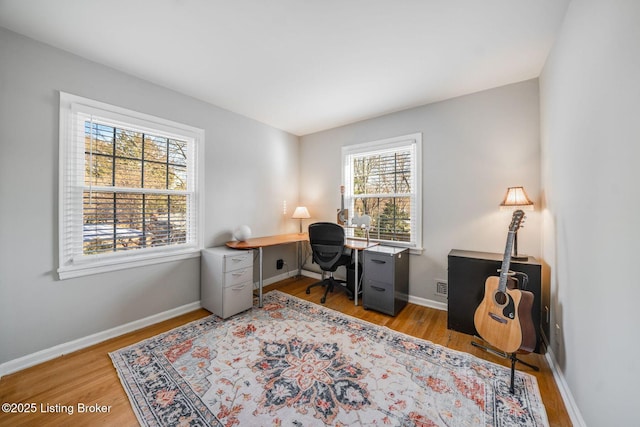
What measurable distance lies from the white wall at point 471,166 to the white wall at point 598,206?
1.92 feet

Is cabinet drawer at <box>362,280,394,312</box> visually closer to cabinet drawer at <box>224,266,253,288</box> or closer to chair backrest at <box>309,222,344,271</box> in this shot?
chair backrest at <box>309,222,344,271</box>

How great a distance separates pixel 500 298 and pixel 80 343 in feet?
11.2

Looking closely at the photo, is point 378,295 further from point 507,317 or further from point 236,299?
point 236,299

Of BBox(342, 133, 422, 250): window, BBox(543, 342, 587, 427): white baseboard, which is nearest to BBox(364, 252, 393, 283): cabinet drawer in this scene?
BBox(342, 133, 422, 250): window

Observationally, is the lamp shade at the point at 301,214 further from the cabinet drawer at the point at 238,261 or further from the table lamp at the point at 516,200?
the table lamp at the point at 516,200

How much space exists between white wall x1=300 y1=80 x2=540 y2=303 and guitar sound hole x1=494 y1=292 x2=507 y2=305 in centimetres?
91

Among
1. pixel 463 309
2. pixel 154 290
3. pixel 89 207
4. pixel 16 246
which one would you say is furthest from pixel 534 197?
pixel 16 246

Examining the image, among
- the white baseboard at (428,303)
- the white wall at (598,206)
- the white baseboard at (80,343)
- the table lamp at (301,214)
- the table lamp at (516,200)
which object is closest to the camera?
the white wall at (598,206)

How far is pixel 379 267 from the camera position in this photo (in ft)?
8.82

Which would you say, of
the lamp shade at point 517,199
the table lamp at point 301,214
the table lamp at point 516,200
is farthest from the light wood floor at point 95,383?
the table lamp at point 301,214

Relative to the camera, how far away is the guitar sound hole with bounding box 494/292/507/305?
5.69 feet

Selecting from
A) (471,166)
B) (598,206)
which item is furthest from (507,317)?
(471,166)

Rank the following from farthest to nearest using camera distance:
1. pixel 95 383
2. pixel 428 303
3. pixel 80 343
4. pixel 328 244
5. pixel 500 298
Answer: pixel 328 244 → pixel 428 303 → pixel 80 343 → pixel 500 298 → pixel 95 383

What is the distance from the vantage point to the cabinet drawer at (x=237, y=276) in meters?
2.52
